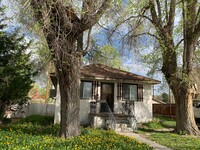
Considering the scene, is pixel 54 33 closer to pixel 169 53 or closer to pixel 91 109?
pixel 169 53

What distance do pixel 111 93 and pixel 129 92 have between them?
150 centimetres

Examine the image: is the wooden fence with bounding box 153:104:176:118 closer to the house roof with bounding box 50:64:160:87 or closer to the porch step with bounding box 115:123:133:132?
the house roof with bounding box 50:64:160:87

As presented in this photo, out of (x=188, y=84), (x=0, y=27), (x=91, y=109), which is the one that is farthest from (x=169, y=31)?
(x=0, y=27)

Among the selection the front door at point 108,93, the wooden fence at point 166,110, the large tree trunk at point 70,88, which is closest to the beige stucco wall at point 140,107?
the front door at point 108,93

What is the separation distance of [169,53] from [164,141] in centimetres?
543

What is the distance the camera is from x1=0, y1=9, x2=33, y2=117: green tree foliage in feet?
42.6

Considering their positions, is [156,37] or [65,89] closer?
[65,89]

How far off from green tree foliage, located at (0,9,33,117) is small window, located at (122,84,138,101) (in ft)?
24.8

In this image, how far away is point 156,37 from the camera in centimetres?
1370

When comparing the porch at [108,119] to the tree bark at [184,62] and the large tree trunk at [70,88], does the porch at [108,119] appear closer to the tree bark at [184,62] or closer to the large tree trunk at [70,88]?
the tree bark at [184,62]

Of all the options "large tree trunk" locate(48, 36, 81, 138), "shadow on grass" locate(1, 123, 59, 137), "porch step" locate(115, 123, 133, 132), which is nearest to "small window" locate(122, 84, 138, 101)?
"porch step" locate(115, 123, 133, 132)

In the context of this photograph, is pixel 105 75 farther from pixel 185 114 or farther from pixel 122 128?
pixel 185 114

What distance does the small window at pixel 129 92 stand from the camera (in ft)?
60.2

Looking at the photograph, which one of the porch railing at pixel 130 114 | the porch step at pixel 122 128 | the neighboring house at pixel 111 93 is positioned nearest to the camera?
the porch step at pixel 122 128
